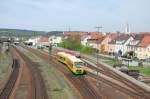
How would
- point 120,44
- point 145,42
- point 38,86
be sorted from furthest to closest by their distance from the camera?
point 120,44 → point 145,42 → point 38,86

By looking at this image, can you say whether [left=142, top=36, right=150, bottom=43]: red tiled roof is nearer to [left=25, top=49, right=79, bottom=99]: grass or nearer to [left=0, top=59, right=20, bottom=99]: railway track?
[left=25, top=49, right=79, bottom=99]: grass

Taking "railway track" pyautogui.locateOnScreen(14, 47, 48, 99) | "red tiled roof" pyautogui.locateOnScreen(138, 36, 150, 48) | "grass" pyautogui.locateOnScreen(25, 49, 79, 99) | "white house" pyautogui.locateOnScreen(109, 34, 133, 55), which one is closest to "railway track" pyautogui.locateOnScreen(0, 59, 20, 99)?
"railway track" pyautogui.locateOnScreen(14, 47, 48, 99)

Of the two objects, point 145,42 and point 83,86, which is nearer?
point 83,86

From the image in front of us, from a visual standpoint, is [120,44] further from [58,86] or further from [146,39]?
[58,86]

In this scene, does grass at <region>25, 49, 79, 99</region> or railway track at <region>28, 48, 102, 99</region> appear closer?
railway track at <region>28, 48, 102, 99</region>

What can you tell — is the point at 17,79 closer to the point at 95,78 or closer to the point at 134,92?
the point at 95,78

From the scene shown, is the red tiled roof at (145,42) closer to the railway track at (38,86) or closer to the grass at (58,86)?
the grass at (58,86)

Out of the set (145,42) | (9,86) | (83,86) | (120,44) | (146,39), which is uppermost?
(146,39)

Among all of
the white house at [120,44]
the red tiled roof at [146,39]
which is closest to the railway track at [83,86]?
the red tiled roof at [146,39]

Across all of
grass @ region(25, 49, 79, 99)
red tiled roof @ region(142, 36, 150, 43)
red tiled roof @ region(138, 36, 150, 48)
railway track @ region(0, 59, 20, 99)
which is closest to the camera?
grass @ region(25, 49, 79, 99)

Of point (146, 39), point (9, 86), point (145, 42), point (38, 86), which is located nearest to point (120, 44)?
point (146, 39)

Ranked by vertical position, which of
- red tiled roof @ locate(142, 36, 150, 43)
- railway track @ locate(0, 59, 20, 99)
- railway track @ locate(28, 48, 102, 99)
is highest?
red tiled roof @ locate(142, 36, 150, 43)

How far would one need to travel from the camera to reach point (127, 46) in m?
112

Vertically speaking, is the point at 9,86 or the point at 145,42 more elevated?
the point at 145,42
